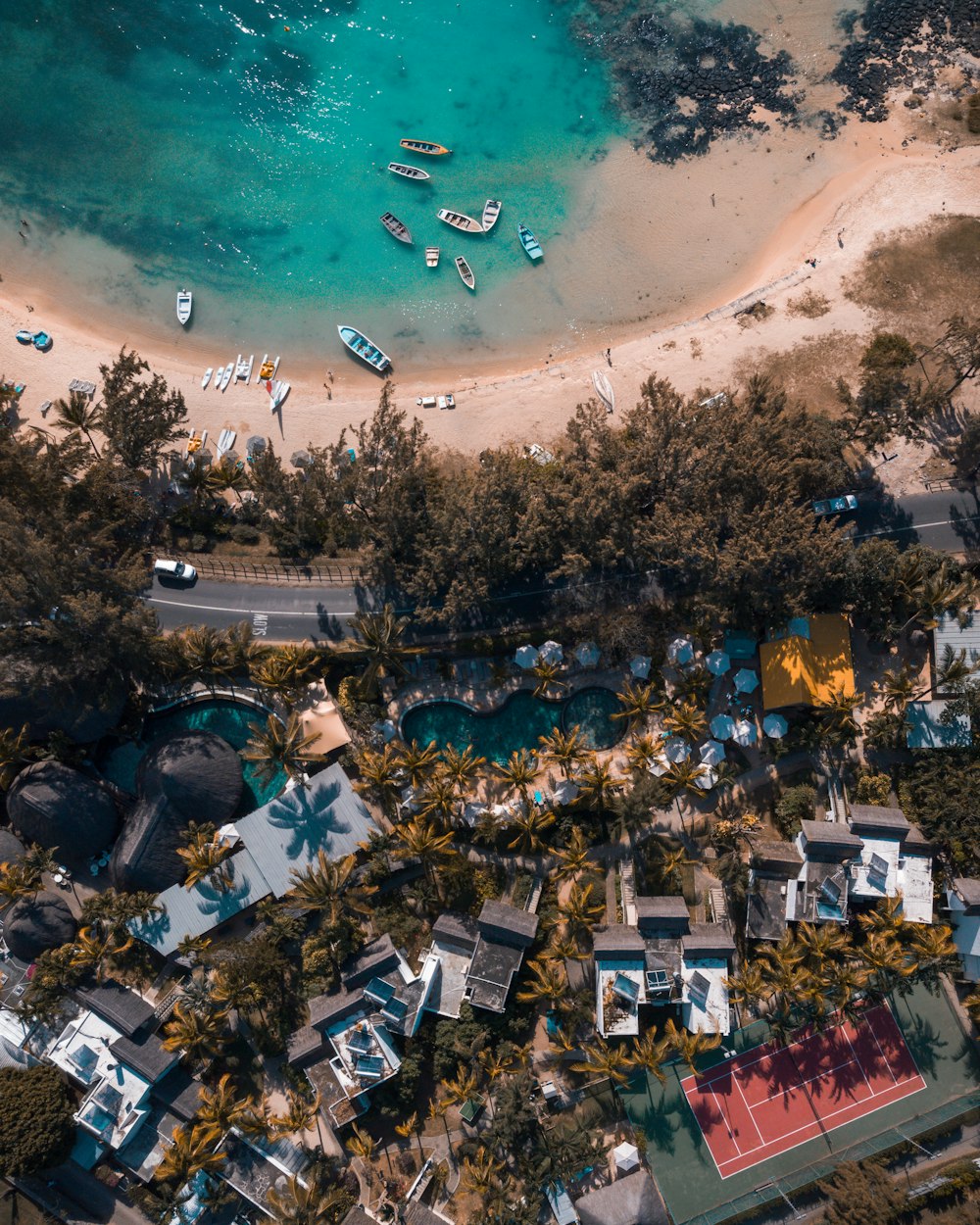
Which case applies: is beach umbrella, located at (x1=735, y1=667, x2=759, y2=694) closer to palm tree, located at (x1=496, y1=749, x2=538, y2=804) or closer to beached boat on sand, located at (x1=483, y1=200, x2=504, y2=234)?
palm tree, located at (x1=496, y1=749, x2=538, y2=804)

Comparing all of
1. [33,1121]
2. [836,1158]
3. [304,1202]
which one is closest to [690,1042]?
[836,1158]

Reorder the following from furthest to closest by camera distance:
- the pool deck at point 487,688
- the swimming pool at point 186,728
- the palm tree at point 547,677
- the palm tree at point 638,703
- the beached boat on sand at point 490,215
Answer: the beached boat on sand at point 490,215, the swimming pool at point 186,728, the pool deck at point 487,688, the palm tree at point 547,677, the palm tree at point 638,703

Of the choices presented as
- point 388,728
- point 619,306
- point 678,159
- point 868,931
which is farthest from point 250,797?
point 678,159

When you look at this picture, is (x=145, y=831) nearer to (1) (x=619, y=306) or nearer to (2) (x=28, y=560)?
(2) (x=28, y=560)

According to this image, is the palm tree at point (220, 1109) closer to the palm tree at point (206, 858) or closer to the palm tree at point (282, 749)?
the palm tree at point (206, 858)

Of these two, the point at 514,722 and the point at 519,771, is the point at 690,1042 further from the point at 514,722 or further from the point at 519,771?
the point at 514,722

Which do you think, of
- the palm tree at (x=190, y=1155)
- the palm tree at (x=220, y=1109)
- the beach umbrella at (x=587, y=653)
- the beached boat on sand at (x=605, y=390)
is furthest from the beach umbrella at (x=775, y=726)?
the palm tree at (x=190, y=1155)
